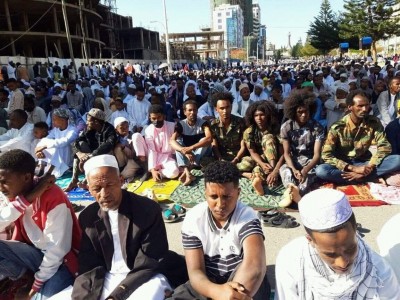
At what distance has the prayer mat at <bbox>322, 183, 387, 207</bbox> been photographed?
3.88 m

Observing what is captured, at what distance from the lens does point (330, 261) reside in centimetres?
156

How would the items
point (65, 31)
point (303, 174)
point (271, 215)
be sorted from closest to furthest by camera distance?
point (271, 215)
point (303, 174)
point (65, 31)

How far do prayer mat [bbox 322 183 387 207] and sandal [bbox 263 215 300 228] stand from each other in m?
0.82

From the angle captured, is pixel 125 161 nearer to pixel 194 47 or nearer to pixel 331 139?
pixel 331 139

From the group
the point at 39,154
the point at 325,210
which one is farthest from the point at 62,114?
the point at 325,210

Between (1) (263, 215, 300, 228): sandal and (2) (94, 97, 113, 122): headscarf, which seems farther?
(2) (94, 97, 113, 122): headscarf

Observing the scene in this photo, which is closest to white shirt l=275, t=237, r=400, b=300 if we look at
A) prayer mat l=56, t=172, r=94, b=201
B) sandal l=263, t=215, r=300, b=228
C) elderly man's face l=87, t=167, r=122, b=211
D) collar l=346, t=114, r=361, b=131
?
elderly man's face l=87, t=167, r=122, b=211

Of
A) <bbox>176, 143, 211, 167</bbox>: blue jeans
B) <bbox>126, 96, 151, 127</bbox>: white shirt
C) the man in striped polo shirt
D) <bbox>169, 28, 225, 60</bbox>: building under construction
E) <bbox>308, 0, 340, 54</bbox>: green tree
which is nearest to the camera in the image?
the man in striped polo shirt

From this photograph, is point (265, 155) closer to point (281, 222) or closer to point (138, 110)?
point (281, 222)

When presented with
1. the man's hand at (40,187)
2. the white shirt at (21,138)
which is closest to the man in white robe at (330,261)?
the man's hand at (40,187)

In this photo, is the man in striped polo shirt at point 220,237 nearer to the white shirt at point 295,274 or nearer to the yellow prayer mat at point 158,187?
the white shirt at point 295,274

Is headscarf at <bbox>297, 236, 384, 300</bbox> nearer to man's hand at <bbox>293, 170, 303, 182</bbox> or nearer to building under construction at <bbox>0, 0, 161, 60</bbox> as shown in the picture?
man's hand at <bbox>293, 170, 303, 182</bbox>

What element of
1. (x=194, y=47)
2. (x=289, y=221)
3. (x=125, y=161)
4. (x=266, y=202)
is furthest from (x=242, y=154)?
(x=194, y=47)

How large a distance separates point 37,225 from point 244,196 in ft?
8.09
